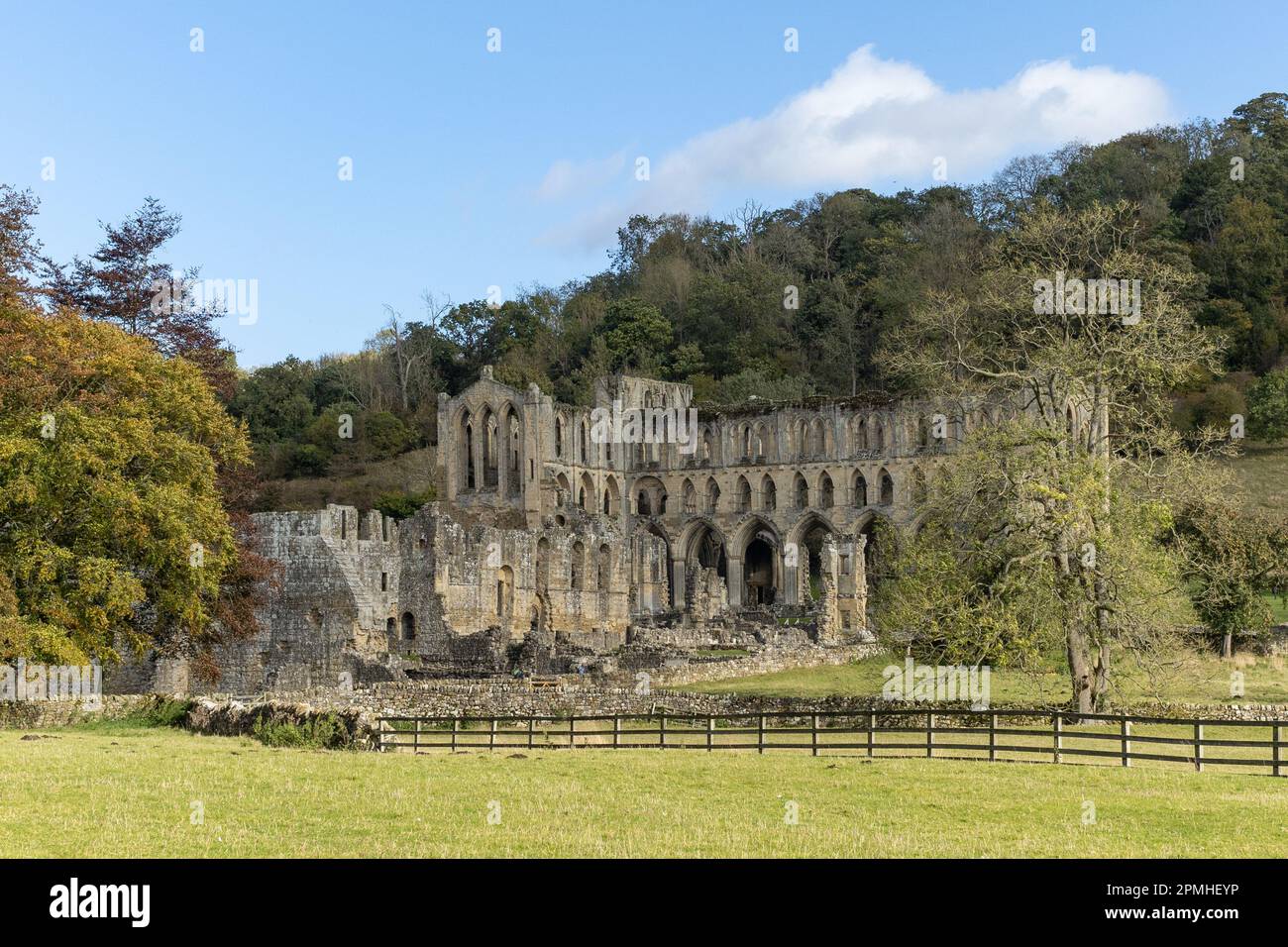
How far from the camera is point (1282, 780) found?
24.5 metres

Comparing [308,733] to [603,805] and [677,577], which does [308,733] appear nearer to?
[603,805]

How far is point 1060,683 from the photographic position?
4166cm

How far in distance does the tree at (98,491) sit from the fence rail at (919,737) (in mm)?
7831

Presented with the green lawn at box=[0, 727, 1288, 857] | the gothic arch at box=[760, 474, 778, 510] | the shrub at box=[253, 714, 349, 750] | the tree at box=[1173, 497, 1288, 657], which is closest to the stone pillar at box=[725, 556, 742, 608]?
the gothic arch at box=[760, 474, 778, 510]

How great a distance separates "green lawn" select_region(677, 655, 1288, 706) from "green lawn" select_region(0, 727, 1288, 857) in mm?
11078

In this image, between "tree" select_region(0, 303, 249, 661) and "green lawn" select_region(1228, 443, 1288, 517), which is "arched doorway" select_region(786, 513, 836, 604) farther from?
"tree" select_region(0, 303, 249, 661)

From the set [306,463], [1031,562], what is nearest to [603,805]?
[1031,562]

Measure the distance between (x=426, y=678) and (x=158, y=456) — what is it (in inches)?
458

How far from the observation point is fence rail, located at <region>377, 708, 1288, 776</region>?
26.2 meters

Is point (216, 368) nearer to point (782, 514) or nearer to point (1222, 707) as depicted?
point (1222, 707)

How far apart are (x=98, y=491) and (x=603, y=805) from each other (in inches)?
765
